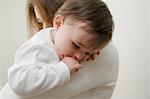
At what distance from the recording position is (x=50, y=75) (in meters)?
0.67

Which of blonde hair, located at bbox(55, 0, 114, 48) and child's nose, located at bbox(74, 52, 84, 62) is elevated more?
blonde hair, located at bbox(55, 0, 114, 48)

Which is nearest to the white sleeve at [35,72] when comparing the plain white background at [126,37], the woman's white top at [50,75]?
the woman's white top at [50,75]

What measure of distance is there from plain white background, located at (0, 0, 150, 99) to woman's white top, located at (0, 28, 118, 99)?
1.07m

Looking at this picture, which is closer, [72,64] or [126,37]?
[72,64]

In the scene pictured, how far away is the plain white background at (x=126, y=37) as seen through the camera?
1822 millimetres

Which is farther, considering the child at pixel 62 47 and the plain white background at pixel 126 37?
the plain white background at pixel 126 37

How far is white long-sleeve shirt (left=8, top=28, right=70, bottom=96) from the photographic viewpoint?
650mm

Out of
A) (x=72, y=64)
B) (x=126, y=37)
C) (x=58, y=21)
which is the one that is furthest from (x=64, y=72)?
(x=126, y=37)

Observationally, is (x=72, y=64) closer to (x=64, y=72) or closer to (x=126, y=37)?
(x=64, y=72)

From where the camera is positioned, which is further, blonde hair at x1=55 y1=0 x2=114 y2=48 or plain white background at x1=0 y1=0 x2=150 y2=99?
plain white background at x1=0 y1=0 x2=150 y2=99

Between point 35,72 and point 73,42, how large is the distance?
133 millimetres

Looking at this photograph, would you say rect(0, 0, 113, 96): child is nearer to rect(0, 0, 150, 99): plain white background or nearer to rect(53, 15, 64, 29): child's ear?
rect(53, 15, 64, 29): child's ear

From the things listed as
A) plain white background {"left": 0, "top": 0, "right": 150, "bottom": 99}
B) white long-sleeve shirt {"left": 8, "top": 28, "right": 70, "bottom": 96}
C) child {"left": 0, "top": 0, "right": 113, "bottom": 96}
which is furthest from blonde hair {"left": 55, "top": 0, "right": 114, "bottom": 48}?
plain white background {"left": 0, "top": 0, "right": 150, "bottom": 99}

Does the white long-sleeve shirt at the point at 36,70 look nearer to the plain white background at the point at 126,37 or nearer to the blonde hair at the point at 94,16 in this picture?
the blonde hair at the point at 94,16
